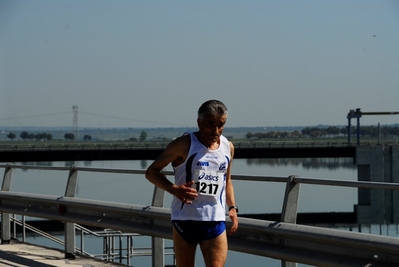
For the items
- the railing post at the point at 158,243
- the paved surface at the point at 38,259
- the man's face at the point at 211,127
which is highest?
the man's face at the point at 211,127

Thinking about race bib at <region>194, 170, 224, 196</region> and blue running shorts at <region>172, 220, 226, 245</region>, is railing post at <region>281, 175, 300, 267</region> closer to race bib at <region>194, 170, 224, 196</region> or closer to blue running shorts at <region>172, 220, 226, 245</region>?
blue running shorts at <region>172, 220, 226, 245</region>

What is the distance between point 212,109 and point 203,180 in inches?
20.0

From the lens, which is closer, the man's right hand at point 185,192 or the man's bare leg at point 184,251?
the man's right hand at point 185,192

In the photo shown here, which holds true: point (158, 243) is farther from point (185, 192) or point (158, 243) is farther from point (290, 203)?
point (185, 192)

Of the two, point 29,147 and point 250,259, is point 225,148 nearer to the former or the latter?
point 250,259

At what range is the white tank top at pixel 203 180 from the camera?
6090mm

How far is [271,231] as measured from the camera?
7.56 m

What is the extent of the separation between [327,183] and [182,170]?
159 centimetres

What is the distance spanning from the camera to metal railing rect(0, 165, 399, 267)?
6.65 metres

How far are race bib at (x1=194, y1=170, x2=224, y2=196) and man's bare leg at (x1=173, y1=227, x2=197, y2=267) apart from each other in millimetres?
410

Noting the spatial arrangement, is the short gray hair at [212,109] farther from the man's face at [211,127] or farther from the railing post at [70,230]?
the railing post at [70,230]

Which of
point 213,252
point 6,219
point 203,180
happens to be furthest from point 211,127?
point 6,219

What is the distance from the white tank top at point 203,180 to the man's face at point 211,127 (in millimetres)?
68

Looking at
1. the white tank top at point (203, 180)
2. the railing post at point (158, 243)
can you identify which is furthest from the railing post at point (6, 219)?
the white tank top at point (203, 180)
